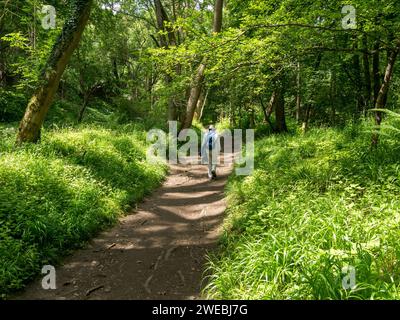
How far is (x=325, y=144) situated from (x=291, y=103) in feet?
35.5

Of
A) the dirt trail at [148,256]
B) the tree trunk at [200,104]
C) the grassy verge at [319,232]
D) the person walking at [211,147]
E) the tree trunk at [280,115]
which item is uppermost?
the tree trunk at [200,104]

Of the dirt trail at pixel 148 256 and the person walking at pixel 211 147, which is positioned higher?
the person walking at pixel 211 147

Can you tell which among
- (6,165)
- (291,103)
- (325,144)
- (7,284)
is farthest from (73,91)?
(7,284)

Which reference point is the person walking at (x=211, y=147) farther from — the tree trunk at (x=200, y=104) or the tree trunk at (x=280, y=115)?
the tree trunk at (x=200, y=104)

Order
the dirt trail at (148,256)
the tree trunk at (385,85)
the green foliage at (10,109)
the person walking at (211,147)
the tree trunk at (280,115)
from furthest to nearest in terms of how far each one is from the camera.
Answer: the green foliage at (10,109), the tree trunk at (280,115), the person walking at (211,147), the tree trunk at (385,85), the dirt trail at (148,256)

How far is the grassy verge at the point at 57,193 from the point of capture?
5336 mm

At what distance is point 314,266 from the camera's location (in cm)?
388

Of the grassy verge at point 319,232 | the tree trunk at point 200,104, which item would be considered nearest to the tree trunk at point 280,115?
the grassy verge at point 319,232

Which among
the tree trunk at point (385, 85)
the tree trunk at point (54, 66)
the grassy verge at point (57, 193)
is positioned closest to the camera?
the grassy verge at point (57, 193)

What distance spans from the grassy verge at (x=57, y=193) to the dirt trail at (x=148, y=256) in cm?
32

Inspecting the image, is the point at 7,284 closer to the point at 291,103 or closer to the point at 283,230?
the point at 283,230

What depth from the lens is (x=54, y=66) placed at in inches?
363

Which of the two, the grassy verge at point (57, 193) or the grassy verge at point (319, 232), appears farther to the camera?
the grassy verge at point (57, 193)

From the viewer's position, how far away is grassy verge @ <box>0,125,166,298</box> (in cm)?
534
